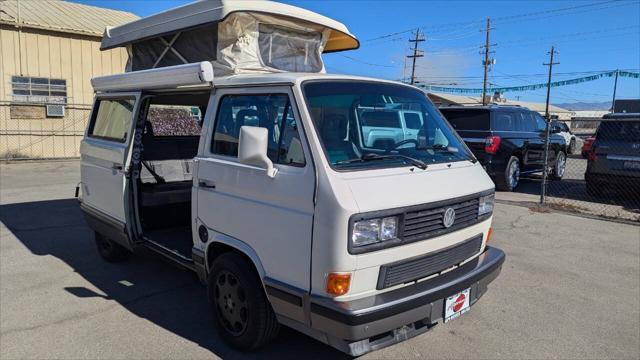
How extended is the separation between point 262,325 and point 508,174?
9041 millimetres

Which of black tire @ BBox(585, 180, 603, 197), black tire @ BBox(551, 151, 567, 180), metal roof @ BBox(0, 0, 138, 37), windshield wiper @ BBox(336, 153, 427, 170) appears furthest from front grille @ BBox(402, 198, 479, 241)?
metal roof @ BBox(0, 0, 138, 37)

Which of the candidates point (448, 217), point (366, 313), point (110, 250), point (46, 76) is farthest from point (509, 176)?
point (46, 76)

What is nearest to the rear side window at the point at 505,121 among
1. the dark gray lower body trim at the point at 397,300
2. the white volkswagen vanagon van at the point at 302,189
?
the white volkswagen vanagon van at the point at 302,189

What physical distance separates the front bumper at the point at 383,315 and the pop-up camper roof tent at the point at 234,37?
2.28 meters

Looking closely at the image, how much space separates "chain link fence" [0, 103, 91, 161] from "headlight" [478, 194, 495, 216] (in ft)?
53.4

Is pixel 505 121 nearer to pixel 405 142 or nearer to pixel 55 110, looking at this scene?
pixel 405 142

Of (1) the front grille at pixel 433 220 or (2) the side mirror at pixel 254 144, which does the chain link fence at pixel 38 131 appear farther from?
(1) the front grille at pixel 433 220

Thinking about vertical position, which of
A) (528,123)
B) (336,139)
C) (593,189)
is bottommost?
(593,189)

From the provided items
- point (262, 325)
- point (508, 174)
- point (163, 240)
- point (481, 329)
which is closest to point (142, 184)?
point (163, 240)

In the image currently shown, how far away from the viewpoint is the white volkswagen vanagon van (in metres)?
2.79

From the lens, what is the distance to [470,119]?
10633 millimetres

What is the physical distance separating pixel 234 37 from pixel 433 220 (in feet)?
7.76

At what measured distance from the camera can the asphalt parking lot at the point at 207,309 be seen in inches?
143

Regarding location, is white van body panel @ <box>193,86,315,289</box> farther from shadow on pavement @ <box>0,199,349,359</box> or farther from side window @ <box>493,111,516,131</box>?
side window @ <box>493,111,516,131</box>
